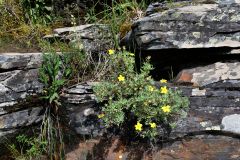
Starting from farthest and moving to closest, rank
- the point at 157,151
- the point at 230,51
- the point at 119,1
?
the point at 119,1 → the point at 230,51 → the point at 157,151

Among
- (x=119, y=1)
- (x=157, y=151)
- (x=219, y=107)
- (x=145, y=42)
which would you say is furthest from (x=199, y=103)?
(x=119, y=1)

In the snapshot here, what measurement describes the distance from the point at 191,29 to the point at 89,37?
1288 mm

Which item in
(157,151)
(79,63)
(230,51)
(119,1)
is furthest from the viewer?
(119,1)

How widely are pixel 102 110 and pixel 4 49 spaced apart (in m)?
1.63

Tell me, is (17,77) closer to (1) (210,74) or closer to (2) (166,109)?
(2) (166,109)

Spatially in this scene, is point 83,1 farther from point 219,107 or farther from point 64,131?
point 219,107

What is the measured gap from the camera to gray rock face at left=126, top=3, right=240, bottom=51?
4.34m

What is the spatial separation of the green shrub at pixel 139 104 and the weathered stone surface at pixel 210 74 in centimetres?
29

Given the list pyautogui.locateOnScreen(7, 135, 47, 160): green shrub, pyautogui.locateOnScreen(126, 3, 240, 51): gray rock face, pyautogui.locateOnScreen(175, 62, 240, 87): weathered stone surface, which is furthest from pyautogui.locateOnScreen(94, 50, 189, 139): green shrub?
pyautogui.locateOnScreen(7, 135, 47, 160): green shrub

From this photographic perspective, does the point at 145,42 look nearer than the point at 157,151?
No

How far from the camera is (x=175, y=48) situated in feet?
14.4

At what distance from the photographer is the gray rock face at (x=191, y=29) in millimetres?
4336

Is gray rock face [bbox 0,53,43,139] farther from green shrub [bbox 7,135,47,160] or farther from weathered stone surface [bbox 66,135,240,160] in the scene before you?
weathered stone surface [bbox 66,135,240,160]

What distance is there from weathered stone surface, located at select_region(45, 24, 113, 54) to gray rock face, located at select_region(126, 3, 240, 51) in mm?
610
